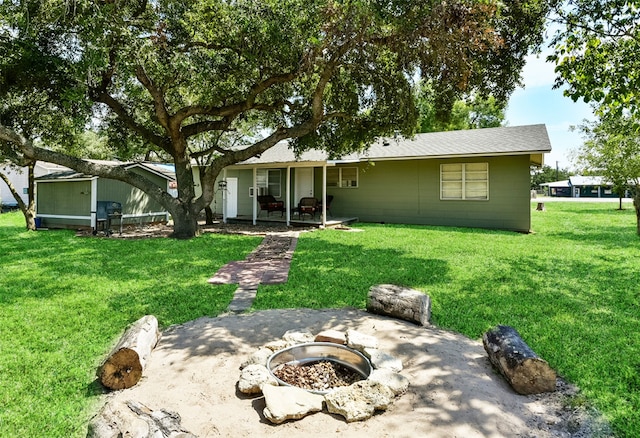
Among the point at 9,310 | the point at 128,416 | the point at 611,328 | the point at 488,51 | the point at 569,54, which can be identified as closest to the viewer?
the point at 128,416

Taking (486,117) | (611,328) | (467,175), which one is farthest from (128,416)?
(486,117)

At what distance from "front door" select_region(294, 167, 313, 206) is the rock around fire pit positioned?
12867 millimetres

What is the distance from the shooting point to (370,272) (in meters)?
6.75

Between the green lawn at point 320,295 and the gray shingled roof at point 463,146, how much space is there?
340cm

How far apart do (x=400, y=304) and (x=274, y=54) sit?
618cm

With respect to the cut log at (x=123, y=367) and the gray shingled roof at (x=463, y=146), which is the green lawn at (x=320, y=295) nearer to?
the cut log at (x=123, y=367)

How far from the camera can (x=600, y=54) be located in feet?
17.3

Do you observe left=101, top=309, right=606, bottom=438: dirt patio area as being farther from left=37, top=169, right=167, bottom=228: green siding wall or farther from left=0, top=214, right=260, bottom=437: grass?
left=37, top=169, right=167, bottom=228: green siding wall

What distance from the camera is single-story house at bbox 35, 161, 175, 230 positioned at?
39.8 ft

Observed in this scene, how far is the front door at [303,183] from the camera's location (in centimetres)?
1650

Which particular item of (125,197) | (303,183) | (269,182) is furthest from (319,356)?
(269,182)

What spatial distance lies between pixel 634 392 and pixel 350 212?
13.2 metres

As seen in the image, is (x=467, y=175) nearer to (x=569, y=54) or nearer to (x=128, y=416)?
(x=569, y=54)

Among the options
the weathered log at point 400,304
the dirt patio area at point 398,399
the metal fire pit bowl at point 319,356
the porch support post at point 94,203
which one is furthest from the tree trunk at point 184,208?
the metal fire pit bowl at point 319,356
